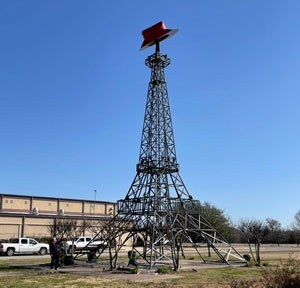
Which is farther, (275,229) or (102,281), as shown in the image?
(275,229)

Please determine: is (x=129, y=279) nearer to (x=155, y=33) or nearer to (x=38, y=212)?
(x=155, y=33)

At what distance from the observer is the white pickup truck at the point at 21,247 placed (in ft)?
123

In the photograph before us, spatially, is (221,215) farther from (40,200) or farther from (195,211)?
Answer: (195,211)

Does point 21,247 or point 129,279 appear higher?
point 21,247

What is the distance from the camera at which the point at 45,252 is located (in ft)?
133

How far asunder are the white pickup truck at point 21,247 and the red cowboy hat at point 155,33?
21.7m

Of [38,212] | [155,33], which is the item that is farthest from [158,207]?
[38,212]

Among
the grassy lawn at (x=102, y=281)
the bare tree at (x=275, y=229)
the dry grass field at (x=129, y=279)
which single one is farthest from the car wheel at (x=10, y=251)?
the bare tree at (x=275, y=229)

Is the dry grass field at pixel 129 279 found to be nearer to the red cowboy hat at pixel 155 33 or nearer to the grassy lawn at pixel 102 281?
the grassy lawn at pixel 102 281

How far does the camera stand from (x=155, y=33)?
3112 cm

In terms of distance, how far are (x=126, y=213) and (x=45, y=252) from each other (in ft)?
50.6

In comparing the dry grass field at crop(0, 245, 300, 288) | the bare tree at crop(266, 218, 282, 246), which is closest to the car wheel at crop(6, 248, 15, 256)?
the dry grass field at crop(0, 245, 300, 288)

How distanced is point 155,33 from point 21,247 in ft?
76.7

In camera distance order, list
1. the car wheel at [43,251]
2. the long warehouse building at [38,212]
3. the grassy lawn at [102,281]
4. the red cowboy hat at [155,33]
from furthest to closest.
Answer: the long warehouse building at [38,212], the car wheel at [43,251], the red cowboy hat at [155,33], the grassy lawn at [102,281]
